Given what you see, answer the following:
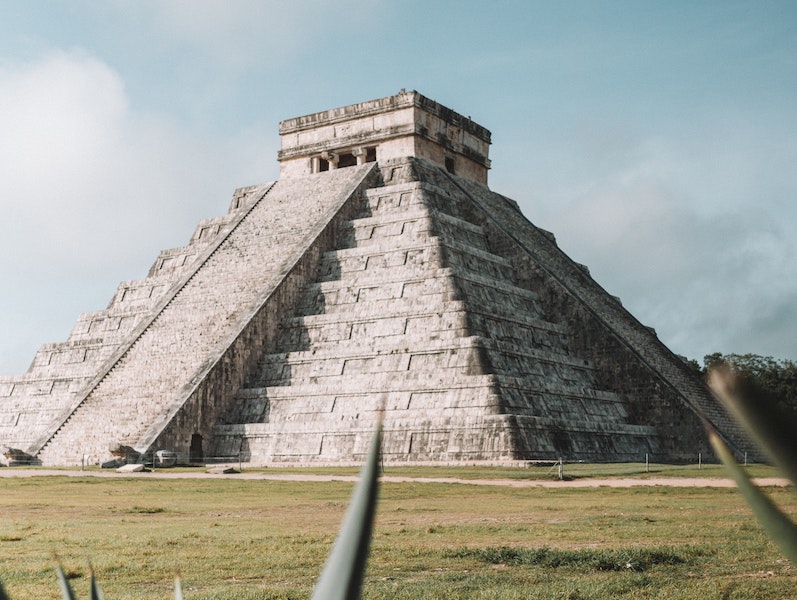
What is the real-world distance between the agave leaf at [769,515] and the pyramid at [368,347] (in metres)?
18.5

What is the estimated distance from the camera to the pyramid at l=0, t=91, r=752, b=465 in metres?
21.1

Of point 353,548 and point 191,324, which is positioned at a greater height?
point 191,324

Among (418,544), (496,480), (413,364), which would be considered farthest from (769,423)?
(413,364)

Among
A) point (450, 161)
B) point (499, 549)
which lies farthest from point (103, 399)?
point (499, 549)

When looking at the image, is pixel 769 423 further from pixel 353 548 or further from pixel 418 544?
pixel 418 544

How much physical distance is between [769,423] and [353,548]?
33 cm

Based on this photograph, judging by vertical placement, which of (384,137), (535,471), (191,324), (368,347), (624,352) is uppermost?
(384,137)

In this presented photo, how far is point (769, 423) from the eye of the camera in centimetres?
70

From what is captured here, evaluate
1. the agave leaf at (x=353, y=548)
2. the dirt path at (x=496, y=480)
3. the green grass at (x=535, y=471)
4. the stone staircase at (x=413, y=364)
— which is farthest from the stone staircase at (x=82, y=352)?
the agave leaf at (x=353, y=548)

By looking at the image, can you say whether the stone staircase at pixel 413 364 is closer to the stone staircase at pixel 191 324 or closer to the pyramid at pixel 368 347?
the pyramid at pixel 368 347

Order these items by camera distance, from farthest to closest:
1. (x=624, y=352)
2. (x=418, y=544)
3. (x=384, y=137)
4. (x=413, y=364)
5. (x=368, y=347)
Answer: (x=384, y=137), (x=624, y=352), (x=368, y=347), (x=413, y=364), (x=418, y=544)

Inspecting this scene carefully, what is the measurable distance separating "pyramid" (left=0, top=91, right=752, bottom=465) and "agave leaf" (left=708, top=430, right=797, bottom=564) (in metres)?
18.5

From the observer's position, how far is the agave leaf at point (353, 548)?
2.61 ft

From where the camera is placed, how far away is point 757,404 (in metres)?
0.70
